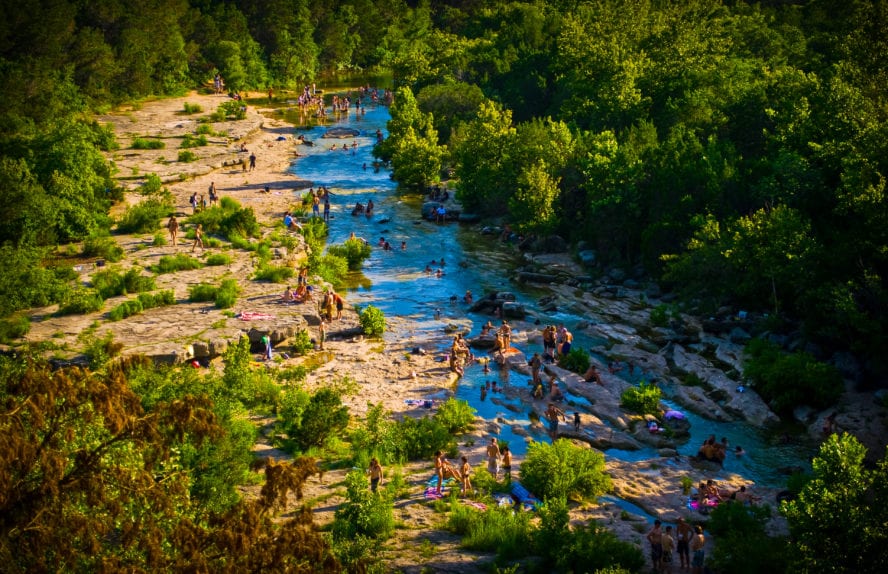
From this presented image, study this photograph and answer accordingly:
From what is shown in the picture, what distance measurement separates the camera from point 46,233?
151ft

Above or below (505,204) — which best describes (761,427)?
below

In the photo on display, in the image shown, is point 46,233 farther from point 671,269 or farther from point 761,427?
point 761,427

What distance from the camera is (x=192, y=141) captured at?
2867 inches

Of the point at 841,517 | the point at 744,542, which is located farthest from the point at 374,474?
the point at 841,517

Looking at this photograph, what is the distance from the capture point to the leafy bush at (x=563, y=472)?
2678 centimetres

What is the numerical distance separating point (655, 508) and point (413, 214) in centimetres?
3775

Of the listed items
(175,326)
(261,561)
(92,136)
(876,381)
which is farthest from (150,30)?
(261,561)

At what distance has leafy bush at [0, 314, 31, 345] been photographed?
34.6 meters

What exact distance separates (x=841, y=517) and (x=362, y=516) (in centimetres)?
1233

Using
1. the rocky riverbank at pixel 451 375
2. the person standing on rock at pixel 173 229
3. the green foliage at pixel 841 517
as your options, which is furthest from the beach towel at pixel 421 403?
the person standing on rock at pixel 173 229

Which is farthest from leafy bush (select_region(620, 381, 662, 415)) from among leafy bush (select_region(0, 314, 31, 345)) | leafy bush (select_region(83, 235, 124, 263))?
leafy bush (select_region(83, 235, 124, 263))

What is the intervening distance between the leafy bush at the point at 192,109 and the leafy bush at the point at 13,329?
2009 inches

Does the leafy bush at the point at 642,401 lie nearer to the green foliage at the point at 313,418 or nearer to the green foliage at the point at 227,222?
the green foliage at the point at 313,418

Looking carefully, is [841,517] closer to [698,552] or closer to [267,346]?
[698,552]
